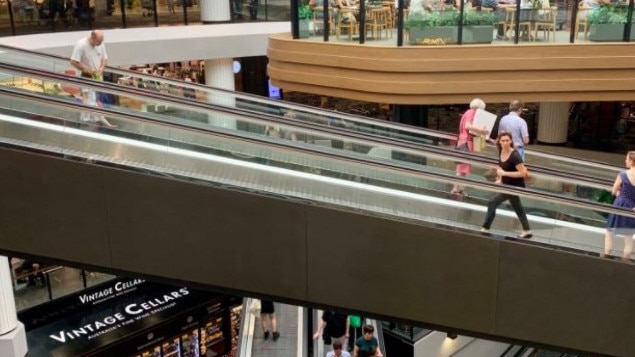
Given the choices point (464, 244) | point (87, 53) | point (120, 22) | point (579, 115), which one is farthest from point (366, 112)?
point (464, 244)

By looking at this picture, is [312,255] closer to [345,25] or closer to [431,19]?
[431,19]

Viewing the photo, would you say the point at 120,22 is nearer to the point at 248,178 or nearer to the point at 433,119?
the point at 433,119

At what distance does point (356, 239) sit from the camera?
6.44 metres

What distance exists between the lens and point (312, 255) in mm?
6453

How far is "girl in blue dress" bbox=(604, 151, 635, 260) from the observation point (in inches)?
280

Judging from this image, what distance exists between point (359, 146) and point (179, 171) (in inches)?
82.7

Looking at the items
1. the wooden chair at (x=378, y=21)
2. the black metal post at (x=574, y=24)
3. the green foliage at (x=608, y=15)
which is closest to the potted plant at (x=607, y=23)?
the green foliage at (x=608, y=15)

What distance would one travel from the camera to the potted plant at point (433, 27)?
1400 cm

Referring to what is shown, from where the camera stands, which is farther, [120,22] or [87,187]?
[120,22]

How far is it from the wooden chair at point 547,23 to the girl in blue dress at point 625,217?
7.57 metres

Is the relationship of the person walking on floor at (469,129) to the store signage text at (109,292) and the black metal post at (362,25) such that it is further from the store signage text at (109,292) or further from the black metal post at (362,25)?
the store signage text at (109,292)

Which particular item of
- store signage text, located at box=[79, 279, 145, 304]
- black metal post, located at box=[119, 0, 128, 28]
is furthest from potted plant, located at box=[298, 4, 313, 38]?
store signage text, located at box=[79, 279, 145, 304]

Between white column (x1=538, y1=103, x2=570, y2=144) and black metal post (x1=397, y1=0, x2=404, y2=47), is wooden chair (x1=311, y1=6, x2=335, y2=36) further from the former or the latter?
white column (x1=538, y1=103, x2=570, y2=144)

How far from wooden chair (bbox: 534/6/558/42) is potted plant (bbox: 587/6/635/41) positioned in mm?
694
